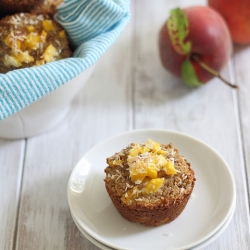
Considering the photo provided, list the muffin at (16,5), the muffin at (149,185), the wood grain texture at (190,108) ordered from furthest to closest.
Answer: the wood grain texture at (190,108)
the muffin at (16,5)
the muffin at (149,185)

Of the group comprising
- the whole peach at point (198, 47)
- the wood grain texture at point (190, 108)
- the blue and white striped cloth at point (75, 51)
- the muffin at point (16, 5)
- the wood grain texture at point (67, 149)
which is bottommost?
the wood grain texture at point (190, 108)

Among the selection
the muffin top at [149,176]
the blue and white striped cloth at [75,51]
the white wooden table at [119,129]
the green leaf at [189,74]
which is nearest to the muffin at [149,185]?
the muffin top at [149,176]

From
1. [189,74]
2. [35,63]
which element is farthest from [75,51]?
[189,74]

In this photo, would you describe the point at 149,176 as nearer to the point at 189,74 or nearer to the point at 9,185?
the point at 9,185

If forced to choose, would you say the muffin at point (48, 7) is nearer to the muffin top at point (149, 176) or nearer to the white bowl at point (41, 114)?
the white bowl at point (41, 114)

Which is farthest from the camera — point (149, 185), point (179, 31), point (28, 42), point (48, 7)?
point (179, 31)

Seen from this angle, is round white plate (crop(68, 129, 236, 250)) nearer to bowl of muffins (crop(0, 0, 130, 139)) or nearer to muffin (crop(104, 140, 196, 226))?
muffin (crop(104, 140, 196, 226))

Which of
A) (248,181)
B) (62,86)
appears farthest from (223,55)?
(62,86)
